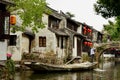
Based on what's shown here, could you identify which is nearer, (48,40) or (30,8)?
(30,8)

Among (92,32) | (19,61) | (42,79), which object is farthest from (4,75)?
(92,32)

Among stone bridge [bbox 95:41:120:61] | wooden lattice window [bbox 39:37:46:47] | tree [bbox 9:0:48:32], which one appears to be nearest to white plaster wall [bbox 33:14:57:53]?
wooden lattice window [bbox 39:37:46:47]

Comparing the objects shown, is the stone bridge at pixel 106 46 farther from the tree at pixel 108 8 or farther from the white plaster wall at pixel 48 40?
the tree at pixel 108 8

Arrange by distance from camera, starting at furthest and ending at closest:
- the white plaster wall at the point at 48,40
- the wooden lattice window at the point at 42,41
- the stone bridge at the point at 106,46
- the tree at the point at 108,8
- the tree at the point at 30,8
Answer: the stone bridge at the point at 106,46 < the wooden lattice window at the point at 42,41 < the white plaster wall at the point at 48,40 < the tree at the point at 30,8 < the tree at the point at 108,8

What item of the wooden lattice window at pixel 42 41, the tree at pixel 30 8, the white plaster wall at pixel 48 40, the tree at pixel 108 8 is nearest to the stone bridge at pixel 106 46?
the white plaster wall at pixel 48 40

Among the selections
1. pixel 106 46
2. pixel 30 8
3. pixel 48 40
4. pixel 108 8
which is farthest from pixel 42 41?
pixel 108 8

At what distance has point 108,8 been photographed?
22.2 metres

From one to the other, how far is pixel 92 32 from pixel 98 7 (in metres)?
54.0

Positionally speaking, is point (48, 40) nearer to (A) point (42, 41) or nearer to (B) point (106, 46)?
(A) point (42, 41)

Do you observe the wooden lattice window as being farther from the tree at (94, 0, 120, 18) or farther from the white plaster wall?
the tree at (94, 0, 120, 18)

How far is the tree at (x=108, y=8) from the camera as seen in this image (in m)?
20.8

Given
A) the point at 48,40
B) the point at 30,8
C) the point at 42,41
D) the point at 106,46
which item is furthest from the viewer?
the point at 106,46

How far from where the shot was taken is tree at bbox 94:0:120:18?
20.8 metres

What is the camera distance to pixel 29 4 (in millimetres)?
34531
